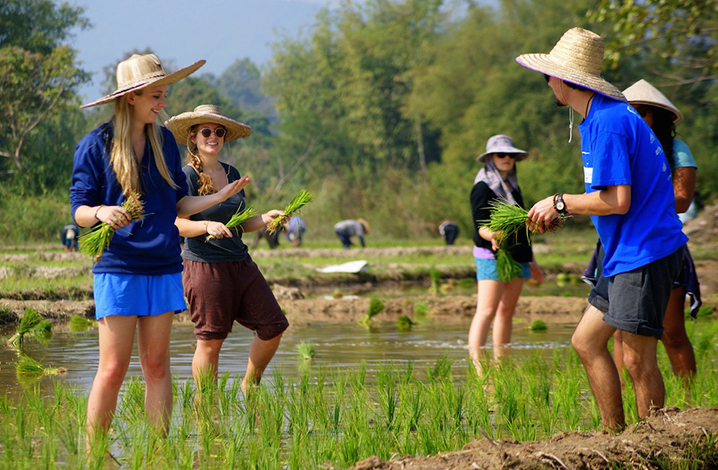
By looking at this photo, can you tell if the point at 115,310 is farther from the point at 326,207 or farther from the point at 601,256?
the point at 326,207

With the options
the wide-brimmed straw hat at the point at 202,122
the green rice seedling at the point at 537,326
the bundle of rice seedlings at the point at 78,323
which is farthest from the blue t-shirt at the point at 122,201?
the green rice seedling at the point at 537,326

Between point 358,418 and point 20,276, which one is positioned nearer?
point 358,418

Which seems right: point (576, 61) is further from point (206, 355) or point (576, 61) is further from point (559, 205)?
point (206, 355)

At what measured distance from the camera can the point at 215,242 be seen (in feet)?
16.5

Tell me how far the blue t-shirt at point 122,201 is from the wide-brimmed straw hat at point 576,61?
1.80 meters

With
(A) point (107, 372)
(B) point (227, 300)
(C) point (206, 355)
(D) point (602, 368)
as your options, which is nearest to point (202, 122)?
(B) point (227, 300)

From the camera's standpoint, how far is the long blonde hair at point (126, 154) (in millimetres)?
3721

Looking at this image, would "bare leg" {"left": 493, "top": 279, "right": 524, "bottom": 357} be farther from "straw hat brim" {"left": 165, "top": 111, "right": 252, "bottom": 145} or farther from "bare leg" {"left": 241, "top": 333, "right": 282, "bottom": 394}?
"straw hat brim" {"left": 165, "top": 111, "right": 252, "bottom": 145}

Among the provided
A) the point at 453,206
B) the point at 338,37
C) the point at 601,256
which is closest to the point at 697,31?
the point at 601,256

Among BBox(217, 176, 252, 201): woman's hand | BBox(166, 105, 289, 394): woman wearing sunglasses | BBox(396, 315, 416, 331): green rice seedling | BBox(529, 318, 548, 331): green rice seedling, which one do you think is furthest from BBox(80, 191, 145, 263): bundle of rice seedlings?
BBox(529, 318, 548, 331): green rice seedling

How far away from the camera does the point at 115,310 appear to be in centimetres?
370

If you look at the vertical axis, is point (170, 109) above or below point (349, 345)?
above

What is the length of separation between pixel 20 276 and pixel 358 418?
8.66 meters

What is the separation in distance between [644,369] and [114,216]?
2.44 meters
